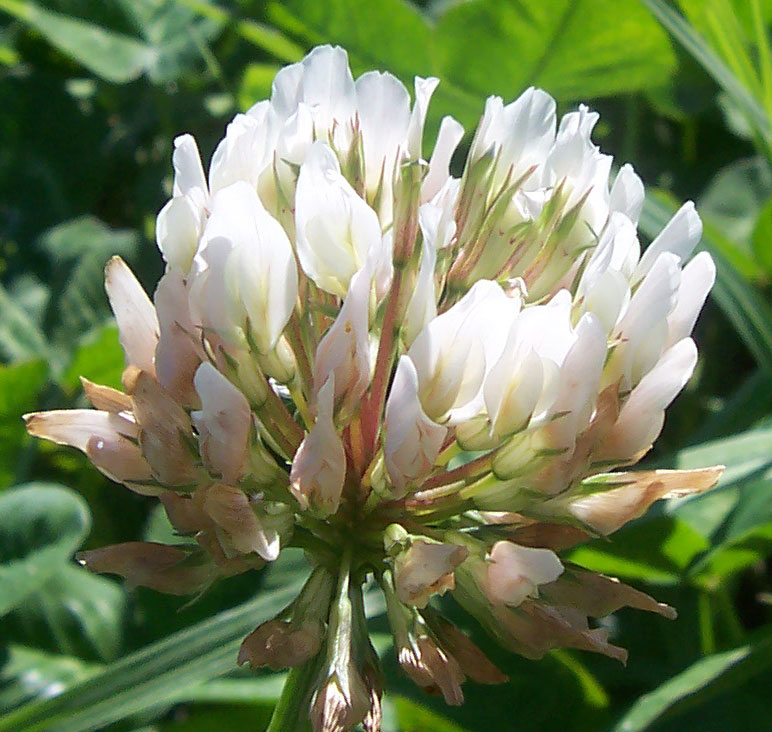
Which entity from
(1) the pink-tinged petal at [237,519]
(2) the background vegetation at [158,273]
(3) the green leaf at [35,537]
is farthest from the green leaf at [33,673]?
(1) the pink-tinged petal at [237,519]

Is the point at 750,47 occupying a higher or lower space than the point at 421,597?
higher

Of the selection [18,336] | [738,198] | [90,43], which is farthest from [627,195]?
[90,43]

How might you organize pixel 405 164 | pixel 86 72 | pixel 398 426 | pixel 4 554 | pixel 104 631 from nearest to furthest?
1. pixel 398 426
2. pixel 405 164
3. pixel 4 554
4. pixel 104 631
5. pixel 86 72

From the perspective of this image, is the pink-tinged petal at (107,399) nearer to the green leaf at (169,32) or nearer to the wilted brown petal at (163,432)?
the wilted brown petal at (163,432)

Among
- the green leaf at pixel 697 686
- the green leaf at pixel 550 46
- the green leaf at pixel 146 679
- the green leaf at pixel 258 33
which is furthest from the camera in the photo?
the green leaf at pixel 258 33

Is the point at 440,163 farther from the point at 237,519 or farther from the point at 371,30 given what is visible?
the point at 371,30

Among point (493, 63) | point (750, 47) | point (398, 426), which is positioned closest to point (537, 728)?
point (398, 426)

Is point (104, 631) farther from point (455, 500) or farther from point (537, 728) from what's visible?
point (455, 500)
